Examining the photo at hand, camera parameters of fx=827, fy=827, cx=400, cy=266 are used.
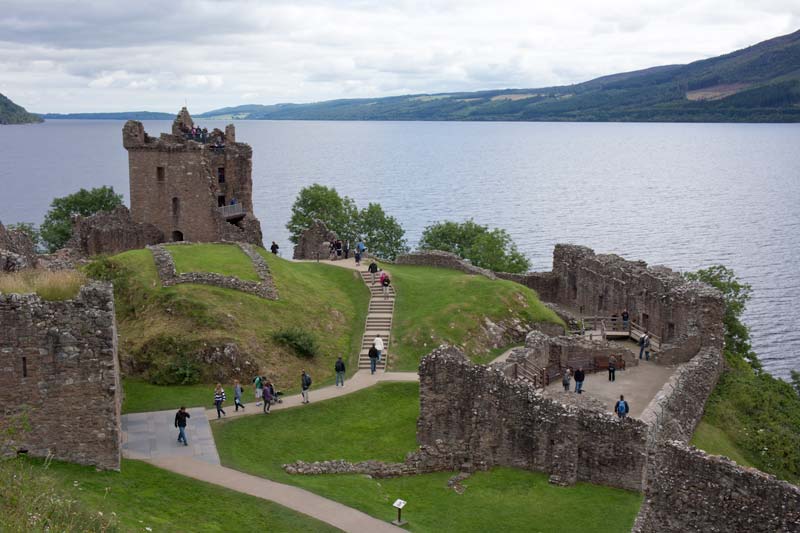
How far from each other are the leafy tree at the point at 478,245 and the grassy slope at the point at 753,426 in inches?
1384

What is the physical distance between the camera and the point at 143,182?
62.4 meters

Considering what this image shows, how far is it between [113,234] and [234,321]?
87.2 feet

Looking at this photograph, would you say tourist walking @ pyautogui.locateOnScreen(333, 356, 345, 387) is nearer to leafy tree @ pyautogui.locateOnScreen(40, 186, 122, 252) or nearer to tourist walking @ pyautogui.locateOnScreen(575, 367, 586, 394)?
tourist walking @ pyautogui.locateOnScreen(575, 367, 586, 394)

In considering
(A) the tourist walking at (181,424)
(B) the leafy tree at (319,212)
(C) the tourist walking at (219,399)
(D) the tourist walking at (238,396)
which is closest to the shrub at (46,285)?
(A) the tourist walking at (181,424)

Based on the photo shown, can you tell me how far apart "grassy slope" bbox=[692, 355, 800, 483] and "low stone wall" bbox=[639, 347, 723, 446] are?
2.12 feet

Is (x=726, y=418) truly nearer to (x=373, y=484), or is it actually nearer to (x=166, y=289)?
(x=373, y=484)

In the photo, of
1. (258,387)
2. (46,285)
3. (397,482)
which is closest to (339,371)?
(258,387)

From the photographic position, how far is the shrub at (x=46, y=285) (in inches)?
1031

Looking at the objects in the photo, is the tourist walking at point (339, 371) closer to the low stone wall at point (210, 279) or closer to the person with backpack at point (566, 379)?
the low stone wall at point (210, 279)

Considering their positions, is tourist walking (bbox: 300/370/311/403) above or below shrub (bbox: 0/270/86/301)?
below

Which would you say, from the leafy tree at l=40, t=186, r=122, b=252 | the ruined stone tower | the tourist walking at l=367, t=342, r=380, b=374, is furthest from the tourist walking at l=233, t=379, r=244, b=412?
the leafy tree at l=40, t=186, r=122, b=252

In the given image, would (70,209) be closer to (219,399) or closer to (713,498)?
(219,399)

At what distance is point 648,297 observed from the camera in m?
51.1

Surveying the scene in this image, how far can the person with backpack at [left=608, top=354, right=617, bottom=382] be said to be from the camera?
4284 centimetres
